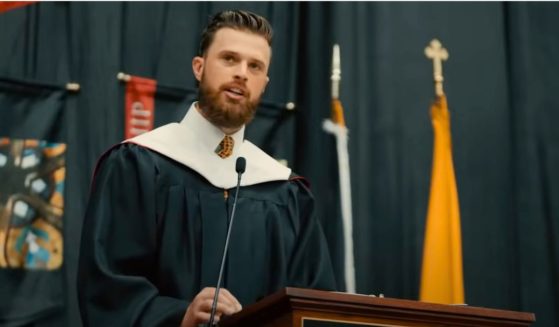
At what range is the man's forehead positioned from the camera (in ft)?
12.3

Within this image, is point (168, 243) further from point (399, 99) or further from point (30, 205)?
point (399, 99)

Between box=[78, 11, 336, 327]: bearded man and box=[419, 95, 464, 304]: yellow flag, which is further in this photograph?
box=[419, 95, 464, 304]: yellow flag

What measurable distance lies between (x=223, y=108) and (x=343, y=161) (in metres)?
2.08

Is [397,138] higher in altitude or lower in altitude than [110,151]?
higher

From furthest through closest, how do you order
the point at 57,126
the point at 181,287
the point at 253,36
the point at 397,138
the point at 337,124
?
the point at 397,138 < the point at 337,124 < the point at 57,126 < the point at 253,36 < the point at 181,287

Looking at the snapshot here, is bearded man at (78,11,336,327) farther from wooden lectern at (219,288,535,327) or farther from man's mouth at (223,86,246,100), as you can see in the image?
wooden lectern at (219,288,535,327)

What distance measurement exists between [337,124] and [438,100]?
0.65m

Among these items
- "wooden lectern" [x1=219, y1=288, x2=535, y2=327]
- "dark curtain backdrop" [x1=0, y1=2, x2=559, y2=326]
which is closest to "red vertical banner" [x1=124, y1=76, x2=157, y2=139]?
"dark curtain backdrop" [x1=0, y1=2, x2=559, y2=326]

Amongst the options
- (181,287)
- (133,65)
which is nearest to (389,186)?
(133,65)

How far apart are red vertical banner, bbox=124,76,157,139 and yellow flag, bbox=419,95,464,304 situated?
5.65 feet

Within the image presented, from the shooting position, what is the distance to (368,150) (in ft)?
19.8

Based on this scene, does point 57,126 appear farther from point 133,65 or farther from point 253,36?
point 253,36

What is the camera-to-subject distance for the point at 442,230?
5672mm

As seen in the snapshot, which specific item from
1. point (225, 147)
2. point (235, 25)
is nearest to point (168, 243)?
point (225, 147)
